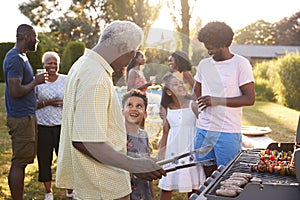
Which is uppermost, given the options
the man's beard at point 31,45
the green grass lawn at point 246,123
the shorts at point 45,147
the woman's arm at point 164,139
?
the man's beard at point 31,45

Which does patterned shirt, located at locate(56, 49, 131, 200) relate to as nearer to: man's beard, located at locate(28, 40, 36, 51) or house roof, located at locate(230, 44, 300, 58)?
man's beard, located at locate(28, 40, 36, 51)

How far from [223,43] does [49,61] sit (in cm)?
207

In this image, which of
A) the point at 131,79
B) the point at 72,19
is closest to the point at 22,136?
the point at 131,79

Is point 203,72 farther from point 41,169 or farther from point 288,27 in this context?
point 288,27

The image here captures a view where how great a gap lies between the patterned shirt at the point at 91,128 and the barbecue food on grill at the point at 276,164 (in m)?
0.78

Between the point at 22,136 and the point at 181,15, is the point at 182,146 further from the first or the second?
the point at 22,136

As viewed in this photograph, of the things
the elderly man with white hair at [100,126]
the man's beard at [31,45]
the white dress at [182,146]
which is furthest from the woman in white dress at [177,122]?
the man's beard at [31,45]

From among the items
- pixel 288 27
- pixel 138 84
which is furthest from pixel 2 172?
pixel 288 27

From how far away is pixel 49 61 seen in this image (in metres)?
4.55

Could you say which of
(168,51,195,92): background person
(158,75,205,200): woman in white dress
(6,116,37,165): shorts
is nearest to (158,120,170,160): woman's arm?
(158,75,205,200): woman in white dress

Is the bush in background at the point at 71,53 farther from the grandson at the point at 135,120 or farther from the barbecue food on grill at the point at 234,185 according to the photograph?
the barbecue food on grill at the point at 234,185

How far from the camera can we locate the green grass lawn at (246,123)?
5008 mm

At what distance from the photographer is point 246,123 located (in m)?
11.0

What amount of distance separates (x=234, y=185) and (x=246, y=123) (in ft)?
29.8
